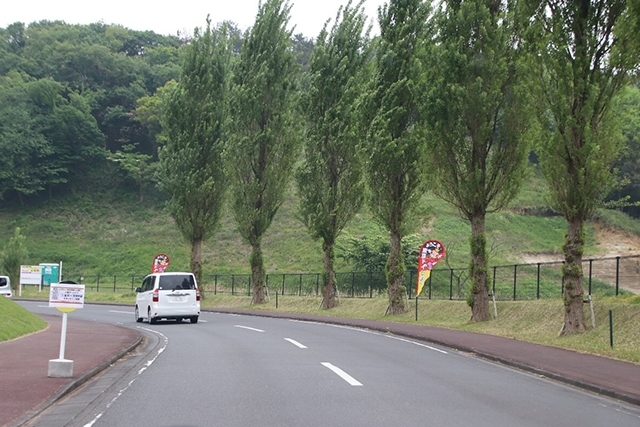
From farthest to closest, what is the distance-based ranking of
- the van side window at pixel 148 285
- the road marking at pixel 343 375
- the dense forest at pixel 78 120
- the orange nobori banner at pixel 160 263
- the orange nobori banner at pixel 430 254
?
1. the dense forest at pixel 78 120
2. the orange nobori banner at pixel 160 263
3. the orange nobori banner at pixel 430 254
4. the van side window at pixel 148 285
5. the road marking at pixel 343 375

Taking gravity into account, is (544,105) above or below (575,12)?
below

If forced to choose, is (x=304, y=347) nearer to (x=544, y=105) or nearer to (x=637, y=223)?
(x=544, y=105)

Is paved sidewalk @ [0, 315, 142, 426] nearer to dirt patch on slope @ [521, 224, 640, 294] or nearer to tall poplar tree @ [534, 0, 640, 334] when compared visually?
tall poplar tree @ [534, 0, 640, 334]

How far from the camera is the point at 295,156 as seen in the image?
39.8 metres

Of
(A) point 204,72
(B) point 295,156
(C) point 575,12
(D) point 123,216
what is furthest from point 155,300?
(D) point 123,216

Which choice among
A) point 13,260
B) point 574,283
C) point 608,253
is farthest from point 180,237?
point 574,283

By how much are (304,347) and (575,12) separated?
11755 mm

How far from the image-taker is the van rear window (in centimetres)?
2666

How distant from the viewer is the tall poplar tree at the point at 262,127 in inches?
1537

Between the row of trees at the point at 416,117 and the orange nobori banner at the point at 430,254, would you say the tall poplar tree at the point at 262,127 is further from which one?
the orange nobori banner at the point at 430,254

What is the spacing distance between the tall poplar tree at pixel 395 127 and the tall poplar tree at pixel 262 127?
32.4ft

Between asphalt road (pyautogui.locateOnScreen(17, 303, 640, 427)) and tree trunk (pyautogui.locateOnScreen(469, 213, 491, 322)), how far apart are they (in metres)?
8.04

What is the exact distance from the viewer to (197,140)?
4284cm

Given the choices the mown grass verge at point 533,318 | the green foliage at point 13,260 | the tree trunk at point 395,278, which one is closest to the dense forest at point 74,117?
the green foliage at point 13,260
